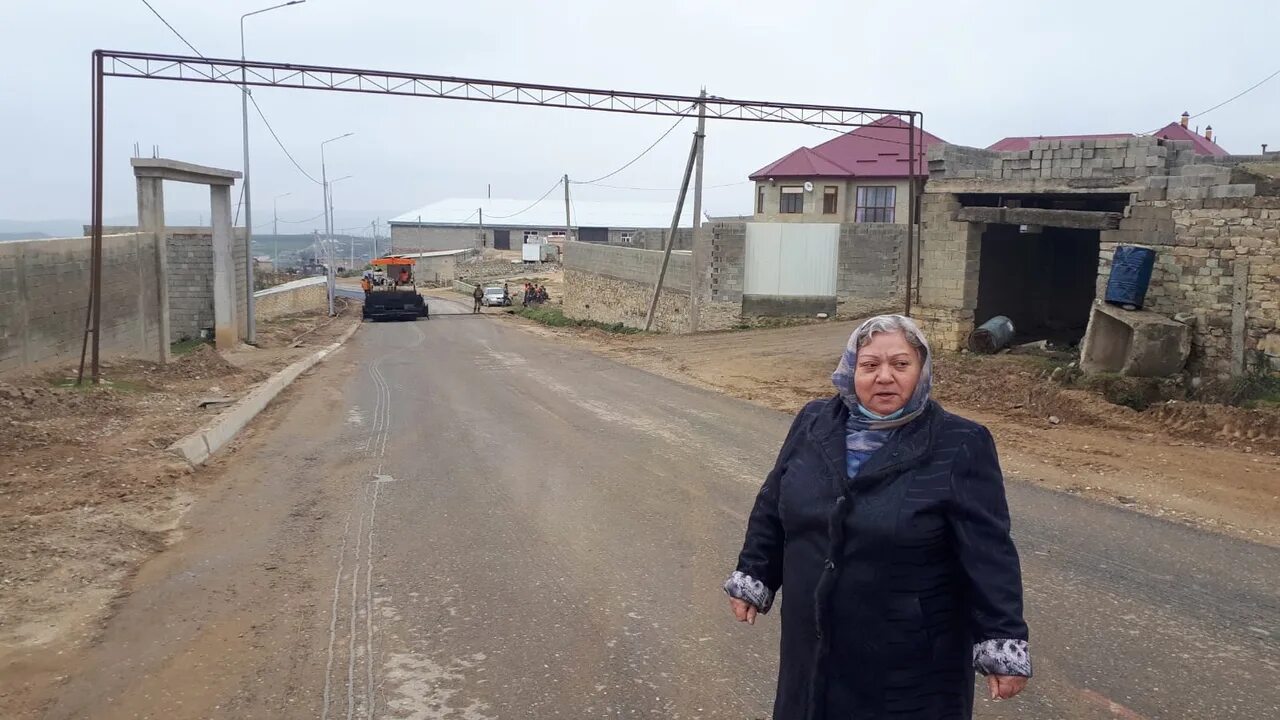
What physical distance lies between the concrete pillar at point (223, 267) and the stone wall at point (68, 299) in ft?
14.3

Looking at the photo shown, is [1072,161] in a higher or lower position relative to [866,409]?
higher

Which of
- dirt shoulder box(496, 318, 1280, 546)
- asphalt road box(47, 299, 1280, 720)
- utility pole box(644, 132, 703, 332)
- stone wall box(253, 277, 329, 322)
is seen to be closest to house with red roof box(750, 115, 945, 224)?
utility pole box(644, 132, 703, 332)

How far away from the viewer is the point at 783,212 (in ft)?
137

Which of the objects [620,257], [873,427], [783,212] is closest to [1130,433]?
[873,427]

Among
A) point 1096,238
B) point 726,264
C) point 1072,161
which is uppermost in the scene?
point 1072,161

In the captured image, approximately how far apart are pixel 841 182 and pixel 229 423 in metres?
32.6

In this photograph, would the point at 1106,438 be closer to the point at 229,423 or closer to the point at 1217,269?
the point at 1217,269

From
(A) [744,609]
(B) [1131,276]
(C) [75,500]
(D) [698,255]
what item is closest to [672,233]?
(D) [698,255]

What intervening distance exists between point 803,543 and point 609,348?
21329mm

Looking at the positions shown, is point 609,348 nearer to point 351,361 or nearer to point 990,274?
point 351,361

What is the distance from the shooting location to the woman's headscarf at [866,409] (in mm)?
2783

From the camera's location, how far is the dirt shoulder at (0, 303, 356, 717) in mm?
5332

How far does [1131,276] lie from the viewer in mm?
12828

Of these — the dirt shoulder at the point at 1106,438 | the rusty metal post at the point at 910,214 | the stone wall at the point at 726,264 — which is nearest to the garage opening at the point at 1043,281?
the rusty metal post at the point at 910,214
